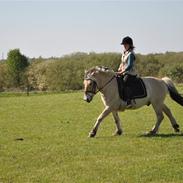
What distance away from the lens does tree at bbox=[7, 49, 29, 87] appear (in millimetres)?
83000

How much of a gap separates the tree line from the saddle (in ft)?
153

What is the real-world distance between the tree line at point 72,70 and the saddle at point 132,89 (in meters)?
46.6

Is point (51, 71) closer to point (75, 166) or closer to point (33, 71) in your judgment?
point (33, 71)

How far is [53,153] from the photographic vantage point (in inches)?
441

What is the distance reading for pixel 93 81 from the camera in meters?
13.7

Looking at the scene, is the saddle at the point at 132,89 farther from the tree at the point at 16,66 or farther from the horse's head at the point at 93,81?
the tree at the point at 16,66

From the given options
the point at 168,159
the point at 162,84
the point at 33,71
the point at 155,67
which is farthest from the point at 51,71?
the point at 168,159

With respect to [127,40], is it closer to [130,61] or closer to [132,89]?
[130,61]

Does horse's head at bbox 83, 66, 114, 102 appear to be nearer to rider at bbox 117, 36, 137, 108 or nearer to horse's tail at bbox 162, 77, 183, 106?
rider at bbox 117, 36, 137, 108

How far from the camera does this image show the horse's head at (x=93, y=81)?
13609 mm

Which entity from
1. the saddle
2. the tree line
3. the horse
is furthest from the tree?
the saddle

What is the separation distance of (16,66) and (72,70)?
1933cm

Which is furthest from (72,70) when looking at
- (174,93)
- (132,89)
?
(132,89)

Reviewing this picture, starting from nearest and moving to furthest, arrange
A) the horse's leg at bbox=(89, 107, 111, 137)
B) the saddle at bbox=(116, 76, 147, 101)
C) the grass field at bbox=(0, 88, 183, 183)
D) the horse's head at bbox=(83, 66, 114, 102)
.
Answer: the grass field at bbox=(0, 88, 183, 183)
the horse's head at bbox=(83, 66, 114, 102)
the horse's leg at bbox=(89, 107, 111, 137)
the saddle at bbox=(116, 76, 147, 101)
